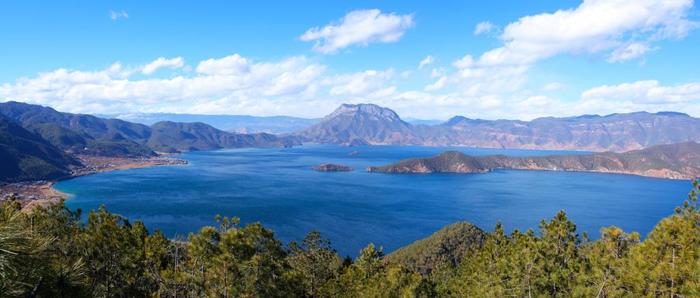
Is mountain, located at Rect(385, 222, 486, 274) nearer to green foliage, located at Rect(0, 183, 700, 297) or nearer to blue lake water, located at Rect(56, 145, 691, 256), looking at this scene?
blue lake water, located at Rect(56, 145, 691, 256)

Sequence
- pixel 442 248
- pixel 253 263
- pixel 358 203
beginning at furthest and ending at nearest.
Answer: pixel 358 203 < pixel 442 248 < pixel 253 263

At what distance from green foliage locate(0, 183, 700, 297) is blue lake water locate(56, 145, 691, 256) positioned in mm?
63694

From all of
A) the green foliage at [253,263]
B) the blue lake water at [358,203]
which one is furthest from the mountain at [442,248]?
the green foliage at [253,263]

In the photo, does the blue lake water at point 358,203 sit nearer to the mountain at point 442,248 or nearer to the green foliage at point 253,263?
the mountain at point 442,248

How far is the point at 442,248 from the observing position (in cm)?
8038

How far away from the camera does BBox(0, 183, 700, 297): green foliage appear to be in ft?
32.5

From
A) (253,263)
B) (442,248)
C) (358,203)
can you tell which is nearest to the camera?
(253,263)

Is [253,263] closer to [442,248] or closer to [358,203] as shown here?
[442,248]

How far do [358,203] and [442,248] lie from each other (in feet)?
191

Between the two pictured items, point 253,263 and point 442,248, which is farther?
point 442,248

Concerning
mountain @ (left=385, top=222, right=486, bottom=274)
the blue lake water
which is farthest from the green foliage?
the blue lake water

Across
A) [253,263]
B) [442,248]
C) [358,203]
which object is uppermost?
[253,263]

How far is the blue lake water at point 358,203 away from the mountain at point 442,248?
1004 cm

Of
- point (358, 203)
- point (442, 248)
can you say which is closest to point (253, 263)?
point (442, 248)
